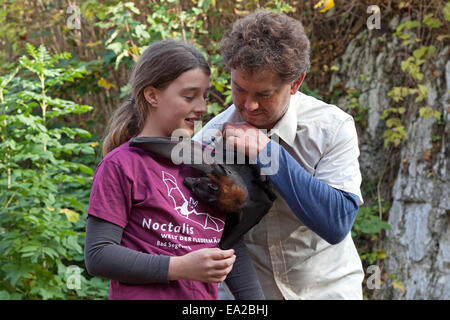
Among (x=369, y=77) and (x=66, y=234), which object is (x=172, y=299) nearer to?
(x=66, y=234)

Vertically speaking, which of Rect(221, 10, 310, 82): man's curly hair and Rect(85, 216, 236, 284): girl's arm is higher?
Rect(221, 10, 310, 82): man's curly hair

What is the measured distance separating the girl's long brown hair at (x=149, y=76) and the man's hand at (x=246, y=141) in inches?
11.0

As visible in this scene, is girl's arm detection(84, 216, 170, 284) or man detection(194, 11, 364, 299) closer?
girl's arm detection(84, 216, 170, 284)

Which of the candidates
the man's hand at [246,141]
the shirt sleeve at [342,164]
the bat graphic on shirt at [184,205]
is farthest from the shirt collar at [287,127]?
the bat graphic on shirt at [184,205]

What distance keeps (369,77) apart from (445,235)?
5.64 feet

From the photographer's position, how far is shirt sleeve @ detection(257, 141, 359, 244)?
71.0 inches

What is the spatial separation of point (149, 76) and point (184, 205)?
50cm

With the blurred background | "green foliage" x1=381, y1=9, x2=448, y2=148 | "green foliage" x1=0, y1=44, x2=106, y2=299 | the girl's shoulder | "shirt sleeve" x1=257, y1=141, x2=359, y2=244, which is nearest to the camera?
the girl's shoulder

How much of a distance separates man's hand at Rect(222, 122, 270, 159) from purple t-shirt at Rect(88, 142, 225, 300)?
23 centimetres

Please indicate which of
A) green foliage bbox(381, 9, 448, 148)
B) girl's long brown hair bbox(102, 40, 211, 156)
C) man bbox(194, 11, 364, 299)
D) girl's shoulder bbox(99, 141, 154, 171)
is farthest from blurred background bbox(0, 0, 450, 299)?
girl's shoulder bbox(99, 141, 154, 171)

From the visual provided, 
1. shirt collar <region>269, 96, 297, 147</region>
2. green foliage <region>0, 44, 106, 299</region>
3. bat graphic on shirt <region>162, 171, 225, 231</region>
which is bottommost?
green foliage <region>0, 44, 106, 299</region>

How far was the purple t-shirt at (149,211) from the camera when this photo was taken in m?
1.65

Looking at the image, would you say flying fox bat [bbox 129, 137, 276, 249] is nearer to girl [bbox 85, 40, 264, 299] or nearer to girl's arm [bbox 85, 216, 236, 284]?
girl [bbox 85, 40, 264, 299]

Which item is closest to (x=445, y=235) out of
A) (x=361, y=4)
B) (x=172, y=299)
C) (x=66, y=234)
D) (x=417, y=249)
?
(x=417, y=249)
